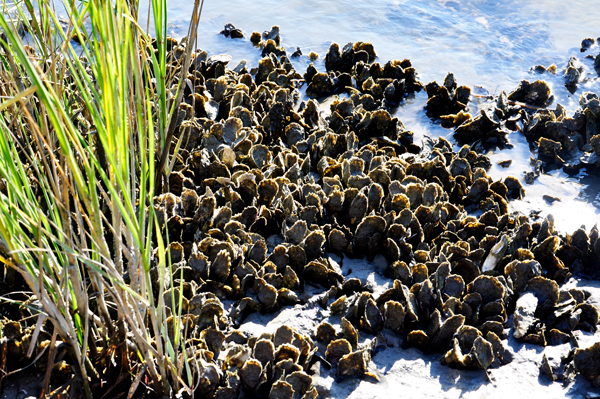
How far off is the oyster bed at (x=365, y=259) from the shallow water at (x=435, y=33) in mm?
1223

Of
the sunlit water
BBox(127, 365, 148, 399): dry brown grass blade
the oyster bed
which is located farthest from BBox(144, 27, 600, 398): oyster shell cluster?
the sunlit water

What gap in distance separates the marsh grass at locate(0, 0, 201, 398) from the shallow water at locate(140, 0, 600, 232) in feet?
13.0

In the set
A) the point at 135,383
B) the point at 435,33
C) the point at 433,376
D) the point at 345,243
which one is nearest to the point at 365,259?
the point at 345,243

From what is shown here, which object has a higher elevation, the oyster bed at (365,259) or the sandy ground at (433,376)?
the oyster bed at (365,259)

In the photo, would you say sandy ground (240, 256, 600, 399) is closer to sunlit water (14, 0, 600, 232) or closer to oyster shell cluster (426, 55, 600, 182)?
oyster shell cluster (426, 55, 600, 182)

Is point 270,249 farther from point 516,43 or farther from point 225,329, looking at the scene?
point 516,43

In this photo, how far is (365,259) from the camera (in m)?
3.64

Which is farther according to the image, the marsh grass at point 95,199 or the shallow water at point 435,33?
the shallow water at point 435,33

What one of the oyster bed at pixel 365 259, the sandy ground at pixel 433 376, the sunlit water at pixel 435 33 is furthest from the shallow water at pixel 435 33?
the sandy ground at pixel 433 376

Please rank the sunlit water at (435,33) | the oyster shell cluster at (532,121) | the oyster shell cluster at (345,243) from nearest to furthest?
the oyster shell cluster at (345,243) < the oyster shell cluster at (532,121) < the sunlit water at (435,33)

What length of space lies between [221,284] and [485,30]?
6050 millimetres

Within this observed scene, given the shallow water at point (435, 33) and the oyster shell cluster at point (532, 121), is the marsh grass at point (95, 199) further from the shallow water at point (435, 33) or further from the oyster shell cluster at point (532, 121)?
the shallow water at point (435, 33)

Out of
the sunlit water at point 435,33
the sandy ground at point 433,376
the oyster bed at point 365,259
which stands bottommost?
the sandy ground at point 433,376

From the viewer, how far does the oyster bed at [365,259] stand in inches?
109
